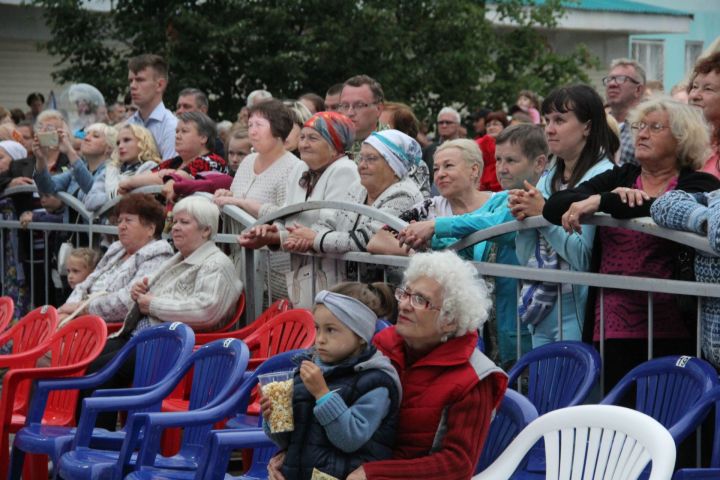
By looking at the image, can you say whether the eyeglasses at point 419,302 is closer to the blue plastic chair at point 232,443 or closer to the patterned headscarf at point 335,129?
the blue plastic chair at point 232,443

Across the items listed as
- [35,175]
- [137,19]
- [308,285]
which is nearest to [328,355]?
[308,285]

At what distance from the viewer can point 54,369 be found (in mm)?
7113

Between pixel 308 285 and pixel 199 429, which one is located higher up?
pixel 308 285

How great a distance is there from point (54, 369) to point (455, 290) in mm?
3161

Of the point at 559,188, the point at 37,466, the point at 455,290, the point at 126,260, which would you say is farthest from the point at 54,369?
the point at 455,290

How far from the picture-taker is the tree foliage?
18.6m

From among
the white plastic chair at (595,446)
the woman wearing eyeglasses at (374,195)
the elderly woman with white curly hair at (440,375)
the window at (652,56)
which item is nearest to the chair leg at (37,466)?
the woman wearing eyeglasses at (374,195)

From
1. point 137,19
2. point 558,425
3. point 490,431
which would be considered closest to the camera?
point 558,425

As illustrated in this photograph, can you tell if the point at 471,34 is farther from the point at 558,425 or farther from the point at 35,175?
the point at 558,425

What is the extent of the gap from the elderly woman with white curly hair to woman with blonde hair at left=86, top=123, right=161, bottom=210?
5354mm

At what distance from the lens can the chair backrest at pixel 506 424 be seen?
191 inches

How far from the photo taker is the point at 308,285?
7309mm

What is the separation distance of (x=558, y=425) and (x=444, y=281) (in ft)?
2.10

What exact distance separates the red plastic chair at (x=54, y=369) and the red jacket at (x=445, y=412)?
3019 mm
